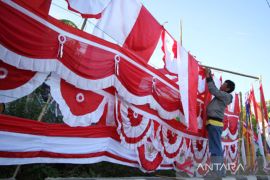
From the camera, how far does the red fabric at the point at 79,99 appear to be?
2.62m

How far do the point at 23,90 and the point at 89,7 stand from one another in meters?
0.99

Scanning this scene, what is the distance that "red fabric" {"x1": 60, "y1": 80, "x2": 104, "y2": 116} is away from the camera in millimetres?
2625

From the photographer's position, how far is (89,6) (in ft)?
9.04

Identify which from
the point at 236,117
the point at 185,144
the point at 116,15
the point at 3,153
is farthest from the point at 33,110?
the point at 236,117

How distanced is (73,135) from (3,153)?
632 millimetres

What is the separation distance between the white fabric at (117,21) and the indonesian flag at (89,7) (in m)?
0.06

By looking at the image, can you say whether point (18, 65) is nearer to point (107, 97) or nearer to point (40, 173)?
point (107, 97)

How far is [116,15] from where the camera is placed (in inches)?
118

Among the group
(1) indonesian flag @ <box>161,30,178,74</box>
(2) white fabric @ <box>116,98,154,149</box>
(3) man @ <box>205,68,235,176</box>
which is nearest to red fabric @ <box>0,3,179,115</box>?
(2) white fabric @ <box>116,98,154,149</box>

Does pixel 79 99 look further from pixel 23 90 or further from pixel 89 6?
pixel 89 6

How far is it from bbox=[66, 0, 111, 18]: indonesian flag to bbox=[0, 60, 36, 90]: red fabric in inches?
28.7

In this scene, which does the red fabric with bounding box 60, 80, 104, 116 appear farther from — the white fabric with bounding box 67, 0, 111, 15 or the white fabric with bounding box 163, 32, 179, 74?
the white fabric with bounding box 163, 32, 179, 74

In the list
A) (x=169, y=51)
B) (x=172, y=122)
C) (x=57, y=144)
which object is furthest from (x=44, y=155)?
(x=169, y=51)

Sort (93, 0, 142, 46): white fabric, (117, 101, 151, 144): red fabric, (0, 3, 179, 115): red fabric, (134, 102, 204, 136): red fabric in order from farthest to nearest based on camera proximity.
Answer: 1. (134, 102, 204, 136): red fabric
2. (117, 101, 151, 144): red fabric
3. (93, 0, 142, 46): white fabric
4. (0, 3, 179, 115): red fabric
